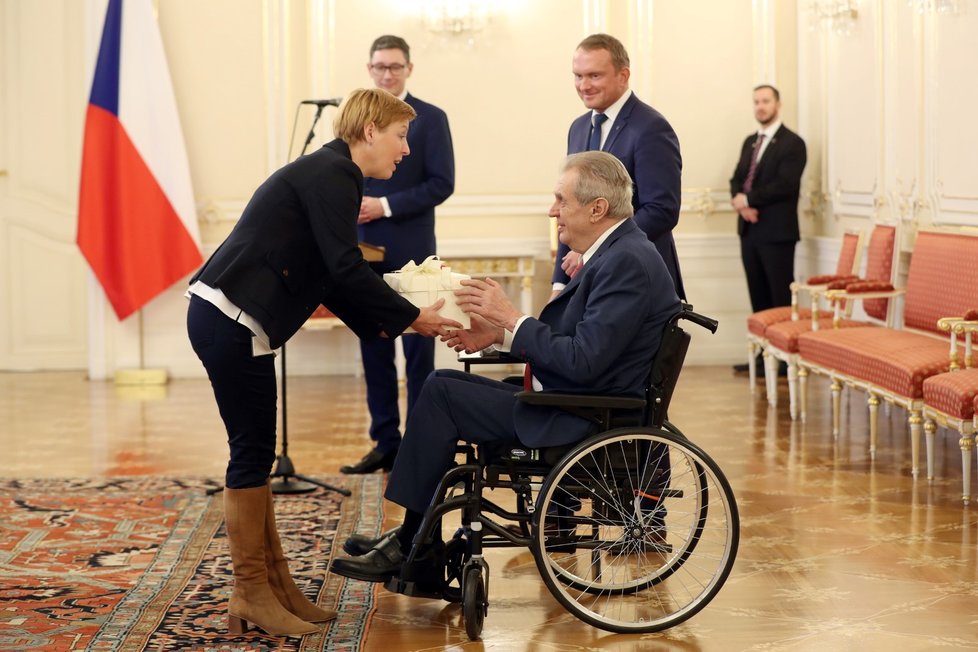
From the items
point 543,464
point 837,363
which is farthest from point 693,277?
point 543,464

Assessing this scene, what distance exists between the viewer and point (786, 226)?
7.91 meters

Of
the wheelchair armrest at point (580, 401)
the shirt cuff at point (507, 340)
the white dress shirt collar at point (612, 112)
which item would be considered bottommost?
the wheelchair armrest at point (580, 401)

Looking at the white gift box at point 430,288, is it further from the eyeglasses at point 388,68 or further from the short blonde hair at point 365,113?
the eyeglasses at point 388,68

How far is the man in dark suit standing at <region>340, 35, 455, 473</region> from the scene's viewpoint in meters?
5.23

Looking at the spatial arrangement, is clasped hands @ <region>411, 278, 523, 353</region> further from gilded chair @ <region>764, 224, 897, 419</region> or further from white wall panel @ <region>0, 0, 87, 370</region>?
white wall panel @ <region>0, 0, 87, 370</region>

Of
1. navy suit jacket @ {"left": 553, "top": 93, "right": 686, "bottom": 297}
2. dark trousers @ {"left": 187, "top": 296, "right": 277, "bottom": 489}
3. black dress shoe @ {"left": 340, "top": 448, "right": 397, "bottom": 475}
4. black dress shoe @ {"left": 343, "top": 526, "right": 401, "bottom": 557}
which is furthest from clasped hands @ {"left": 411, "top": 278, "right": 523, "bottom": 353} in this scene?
black dress shoe @ {"left": 340, "top": 448, "right": 397, "bottom": 475}

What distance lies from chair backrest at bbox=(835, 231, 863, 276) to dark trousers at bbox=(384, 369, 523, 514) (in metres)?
4.31

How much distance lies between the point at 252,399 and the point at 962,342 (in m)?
3.61

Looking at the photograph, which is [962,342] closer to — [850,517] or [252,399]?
[850,517]

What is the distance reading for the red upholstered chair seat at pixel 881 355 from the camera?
505 cm

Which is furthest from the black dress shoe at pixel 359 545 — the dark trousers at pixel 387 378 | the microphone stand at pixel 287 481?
the dark trousers at pixel 387 378

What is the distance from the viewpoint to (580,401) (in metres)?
3.15

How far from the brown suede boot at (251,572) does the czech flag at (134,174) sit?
5.00 metres

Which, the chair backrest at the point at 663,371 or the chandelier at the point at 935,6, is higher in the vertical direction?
the chandelier at the point at 935,6
